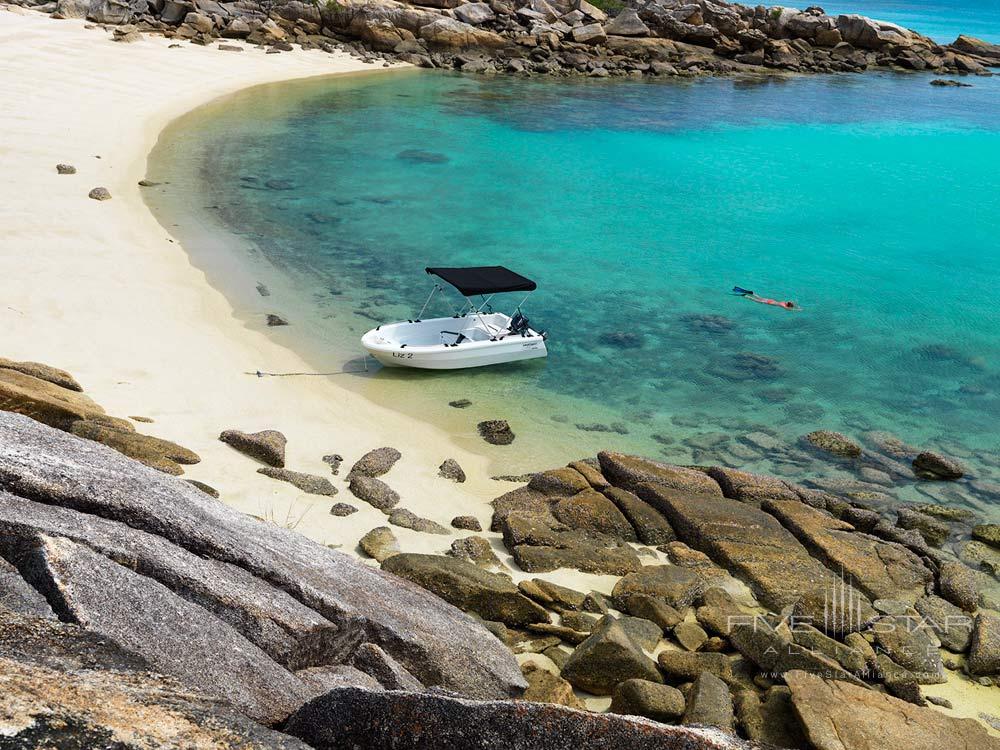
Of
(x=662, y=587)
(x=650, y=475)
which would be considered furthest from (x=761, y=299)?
(x=662, y=587)

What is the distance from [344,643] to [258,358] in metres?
15.7

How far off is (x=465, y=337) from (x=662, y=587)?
1172 centimetres

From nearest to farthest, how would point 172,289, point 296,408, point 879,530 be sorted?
point 879,530
point 296,408
point 172,289

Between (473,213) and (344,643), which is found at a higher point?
(344,643)

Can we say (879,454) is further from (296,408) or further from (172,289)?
(172,289)

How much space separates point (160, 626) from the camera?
251 inches

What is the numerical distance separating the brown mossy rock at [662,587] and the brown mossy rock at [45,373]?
420 inches

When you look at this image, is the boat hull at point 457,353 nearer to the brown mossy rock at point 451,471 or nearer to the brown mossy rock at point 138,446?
the brown mossy rock at point 451,471

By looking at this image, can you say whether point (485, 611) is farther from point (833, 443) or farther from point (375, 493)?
point (833, 443)

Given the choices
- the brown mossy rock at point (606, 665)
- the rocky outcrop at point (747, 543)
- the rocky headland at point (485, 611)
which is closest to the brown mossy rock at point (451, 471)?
the rocky headland at point (485, 611)

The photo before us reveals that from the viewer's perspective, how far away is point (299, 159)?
43.0 m

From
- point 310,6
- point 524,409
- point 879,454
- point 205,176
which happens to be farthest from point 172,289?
point 310,6

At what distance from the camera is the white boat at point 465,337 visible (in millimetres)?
22719

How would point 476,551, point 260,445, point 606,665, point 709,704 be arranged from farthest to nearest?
point 260,445 < point 476,551 < point 606,665 < point 709,704
